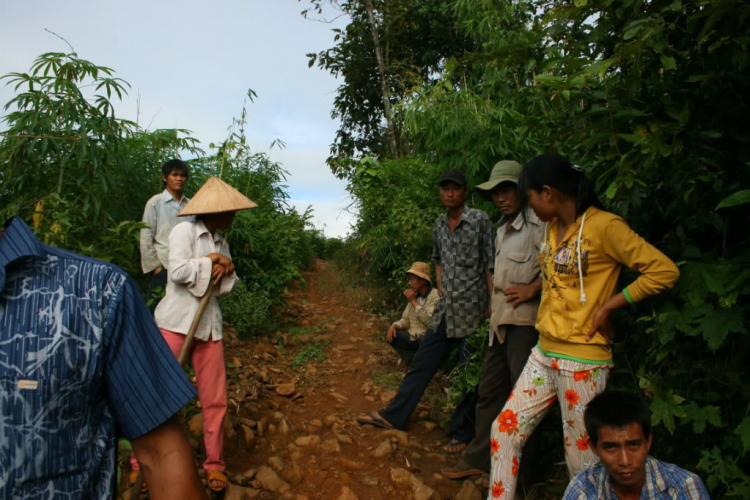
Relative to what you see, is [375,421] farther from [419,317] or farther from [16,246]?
[16,246]

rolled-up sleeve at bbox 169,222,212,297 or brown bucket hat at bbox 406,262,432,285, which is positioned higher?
rolled-up sleeve at bbox 169,222,212,297

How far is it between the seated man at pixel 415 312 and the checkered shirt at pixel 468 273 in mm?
726

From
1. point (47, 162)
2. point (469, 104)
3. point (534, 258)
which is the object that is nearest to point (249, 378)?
point (47, 162)

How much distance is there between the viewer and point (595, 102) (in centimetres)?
238

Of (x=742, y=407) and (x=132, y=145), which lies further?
(x=132, y=145)

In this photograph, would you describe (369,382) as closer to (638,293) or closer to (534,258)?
(534,258)

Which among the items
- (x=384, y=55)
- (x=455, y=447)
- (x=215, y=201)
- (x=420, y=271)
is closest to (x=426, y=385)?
(x=455, y=447)

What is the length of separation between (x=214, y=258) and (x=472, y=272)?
1.76m

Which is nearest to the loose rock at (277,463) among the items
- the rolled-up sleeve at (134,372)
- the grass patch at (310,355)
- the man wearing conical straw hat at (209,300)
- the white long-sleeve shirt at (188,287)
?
the man wearing conical straw hat at (209,300)

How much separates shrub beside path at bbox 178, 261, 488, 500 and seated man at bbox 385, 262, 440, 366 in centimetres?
46

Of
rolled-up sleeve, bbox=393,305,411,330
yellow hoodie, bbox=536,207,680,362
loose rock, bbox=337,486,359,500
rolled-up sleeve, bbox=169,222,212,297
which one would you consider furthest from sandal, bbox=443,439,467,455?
rolled-up sleeve, bbox=169,222,212,297

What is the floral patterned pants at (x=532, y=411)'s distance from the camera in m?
2.37

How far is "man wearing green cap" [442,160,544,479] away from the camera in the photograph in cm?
310

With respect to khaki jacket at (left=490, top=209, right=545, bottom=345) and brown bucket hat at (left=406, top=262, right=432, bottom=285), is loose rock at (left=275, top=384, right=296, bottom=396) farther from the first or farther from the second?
khaki jacket at (left=490, top=209, right=545, bottom=345)
